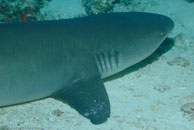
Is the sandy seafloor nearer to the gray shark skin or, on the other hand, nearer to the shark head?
the gray shark skin

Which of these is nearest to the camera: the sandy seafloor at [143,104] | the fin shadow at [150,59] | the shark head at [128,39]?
the sandy seafloor at [143,104]

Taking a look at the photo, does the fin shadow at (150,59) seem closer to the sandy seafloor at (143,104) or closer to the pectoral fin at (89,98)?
the sandy seafloor at (143,104)

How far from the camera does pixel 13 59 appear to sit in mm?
2965

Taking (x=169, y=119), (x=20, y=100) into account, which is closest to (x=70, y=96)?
(x=20, y=100)

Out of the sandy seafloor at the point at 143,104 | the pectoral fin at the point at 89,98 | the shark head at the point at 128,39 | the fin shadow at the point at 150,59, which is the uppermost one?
the shark head at the point at 128,39

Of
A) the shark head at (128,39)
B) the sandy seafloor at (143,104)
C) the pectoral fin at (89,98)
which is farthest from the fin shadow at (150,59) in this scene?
the pectoral fin at (89,98)

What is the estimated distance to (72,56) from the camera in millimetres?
3350

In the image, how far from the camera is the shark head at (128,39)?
365cm

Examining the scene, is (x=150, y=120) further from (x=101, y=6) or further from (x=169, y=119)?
(x=101, y=6)

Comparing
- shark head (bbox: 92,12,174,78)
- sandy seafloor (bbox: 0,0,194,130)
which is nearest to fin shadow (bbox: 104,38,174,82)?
sandy seafloor (bbox: 0,0,194,130)

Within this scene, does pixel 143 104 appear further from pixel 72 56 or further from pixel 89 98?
pixel 72 56

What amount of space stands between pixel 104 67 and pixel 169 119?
3.98 ft

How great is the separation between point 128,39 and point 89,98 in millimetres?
1189

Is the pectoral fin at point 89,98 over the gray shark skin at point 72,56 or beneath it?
Result: beneath
